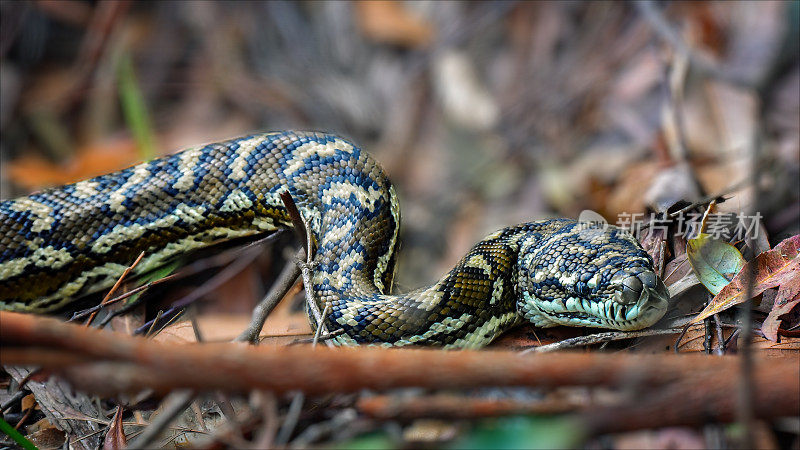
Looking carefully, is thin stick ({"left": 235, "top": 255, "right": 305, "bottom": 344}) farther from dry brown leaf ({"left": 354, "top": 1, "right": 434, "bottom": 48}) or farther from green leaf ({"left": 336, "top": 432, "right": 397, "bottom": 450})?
dry brown leaf ({"left": 354, "top": 1, "right": 434, "bottom": 48})

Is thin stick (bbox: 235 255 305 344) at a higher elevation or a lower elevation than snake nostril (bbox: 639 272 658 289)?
lower

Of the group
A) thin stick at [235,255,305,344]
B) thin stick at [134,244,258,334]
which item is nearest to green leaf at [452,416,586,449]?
thin stick at [235,255,305,344]

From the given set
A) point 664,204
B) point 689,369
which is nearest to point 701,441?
point 689,369

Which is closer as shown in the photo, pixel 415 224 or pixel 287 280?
pixel 287 280

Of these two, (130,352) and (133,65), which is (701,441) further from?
(133,65)

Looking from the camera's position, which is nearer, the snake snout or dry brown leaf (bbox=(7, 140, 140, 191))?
the snake snout

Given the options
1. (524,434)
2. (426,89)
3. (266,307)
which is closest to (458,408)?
(524,434)
